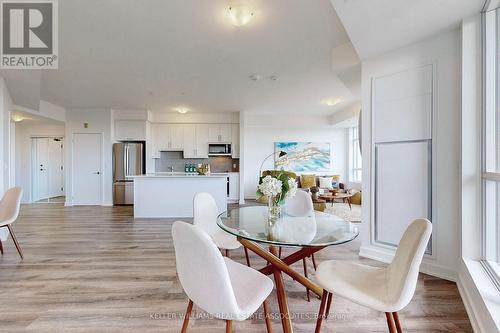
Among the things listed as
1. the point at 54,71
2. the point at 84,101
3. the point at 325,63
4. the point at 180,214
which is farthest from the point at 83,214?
the point at 325,63

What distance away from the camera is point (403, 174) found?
8.26ft

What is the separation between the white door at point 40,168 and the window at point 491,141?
9695 millimetres

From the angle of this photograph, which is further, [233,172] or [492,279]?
[233,172]

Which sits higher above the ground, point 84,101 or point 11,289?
point 84,101

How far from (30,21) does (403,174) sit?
429 centimetres

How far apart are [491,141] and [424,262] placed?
1.31 meters

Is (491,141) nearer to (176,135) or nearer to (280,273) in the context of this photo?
(280,273)

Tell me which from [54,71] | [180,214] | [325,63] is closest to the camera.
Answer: [325,63]

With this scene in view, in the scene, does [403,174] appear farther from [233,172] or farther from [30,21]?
[233,172]

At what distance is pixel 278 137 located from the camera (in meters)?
7.44

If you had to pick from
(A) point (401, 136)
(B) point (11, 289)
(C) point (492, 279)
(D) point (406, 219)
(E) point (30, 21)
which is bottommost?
(B) point (11, 289)

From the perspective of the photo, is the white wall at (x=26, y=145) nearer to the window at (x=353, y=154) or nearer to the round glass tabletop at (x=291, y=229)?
the round glass tabletop at (x=291, y=229)

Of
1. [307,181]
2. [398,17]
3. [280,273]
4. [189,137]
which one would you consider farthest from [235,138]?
[280,273]

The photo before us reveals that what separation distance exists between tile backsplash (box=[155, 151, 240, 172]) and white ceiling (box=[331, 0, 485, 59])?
523 cm
